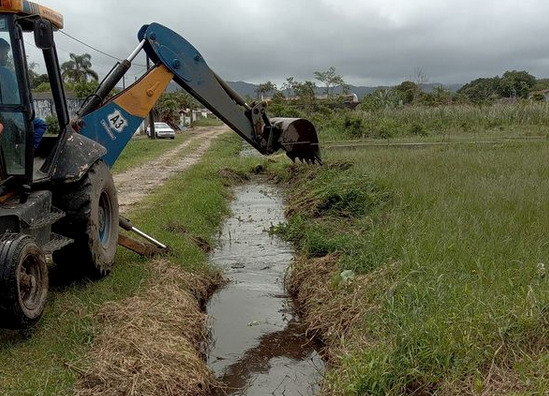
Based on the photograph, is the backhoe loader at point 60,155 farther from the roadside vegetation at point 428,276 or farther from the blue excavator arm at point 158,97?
the roadside vegetation at point 428,276

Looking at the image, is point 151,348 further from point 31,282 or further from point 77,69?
point 77,69

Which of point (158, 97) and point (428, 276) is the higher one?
point (158, 97)

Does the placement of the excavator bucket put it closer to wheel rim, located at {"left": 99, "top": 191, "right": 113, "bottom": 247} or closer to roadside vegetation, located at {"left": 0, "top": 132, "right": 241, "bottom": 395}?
roadside vegetation, located at {"left": 0, "top": 132, "right": 241, "bottom": 395}

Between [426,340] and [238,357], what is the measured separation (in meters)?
2.02

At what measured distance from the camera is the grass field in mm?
4129

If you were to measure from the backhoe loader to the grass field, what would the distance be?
99.6 inches

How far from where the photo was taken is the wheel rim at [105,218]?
698cm

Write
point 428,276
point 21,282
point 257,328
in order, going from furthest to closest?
point 257,328
point 428,276
point 21,282

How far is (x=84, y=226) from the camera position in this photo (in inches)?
242

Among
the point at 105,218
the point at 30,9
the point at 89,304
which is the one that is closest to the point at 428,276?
the point at 89,304

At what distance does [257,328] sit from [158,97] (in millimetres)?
3326

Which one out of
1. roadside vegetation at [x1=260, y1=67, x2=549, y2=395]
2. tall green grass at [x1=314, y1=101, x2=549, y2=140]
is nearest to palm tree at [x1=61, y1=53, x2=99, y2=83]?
tall green grass at [x1=314, y1=101, x2=549, y2=140]

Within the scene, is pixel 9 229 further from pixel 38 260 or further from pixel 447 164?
pixel 447 164

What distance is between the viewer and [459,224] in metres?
7.29
